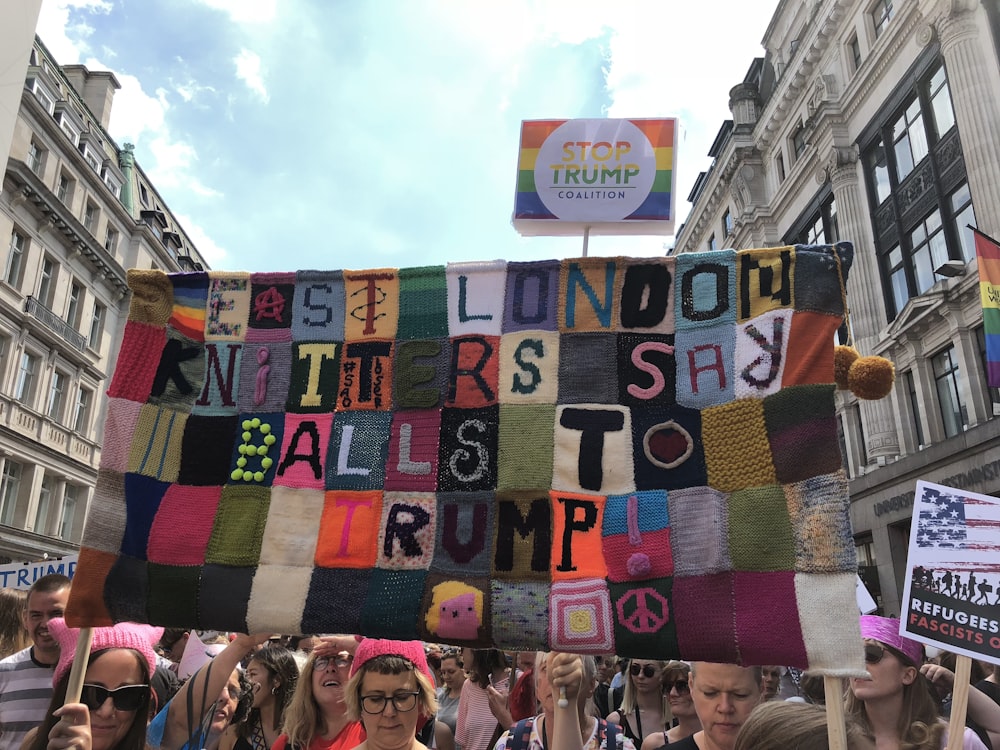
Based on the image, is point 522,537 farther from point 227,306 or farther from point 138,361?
point 138,361

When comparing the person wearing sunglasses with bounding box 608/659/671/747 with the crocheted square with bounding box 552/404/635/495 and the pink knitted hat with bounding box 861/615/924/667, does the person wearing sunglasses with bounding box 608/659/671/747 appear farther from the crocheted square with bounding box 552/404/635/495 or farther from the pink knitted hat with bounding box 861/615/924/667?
the crocheted square with bounding box 552/404/635/495

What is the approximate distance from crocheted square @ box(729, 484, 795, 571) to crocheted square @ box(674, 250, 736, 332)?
668 mm

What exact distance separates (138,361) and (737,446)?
8.04 ft

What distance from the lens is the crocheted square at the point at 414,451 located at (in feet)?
9.95

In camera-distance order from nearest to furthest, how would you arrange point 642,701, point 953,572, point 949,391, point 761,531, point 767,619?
1. point 767,619
2. point 761,531
3. point 953,572
4. point 642,701
5. point 949,391

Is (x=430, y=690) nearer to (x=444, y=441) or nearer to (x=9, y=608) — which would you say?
(x=444, y=441)

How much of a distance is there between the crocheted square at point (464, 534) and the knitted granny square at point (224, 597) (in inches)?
28.5

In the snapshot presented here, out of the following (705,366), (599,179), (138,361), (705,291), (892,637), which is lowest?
(892,637)

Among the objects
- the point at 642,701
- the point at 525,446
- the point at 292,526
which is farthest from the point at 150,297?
the point at 642,701

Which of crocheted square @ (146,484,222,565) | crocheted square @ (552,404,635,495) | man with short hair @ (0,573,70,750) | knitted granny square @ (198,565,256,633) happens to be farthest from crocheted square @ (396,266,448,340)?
man with short hair @ (0,573,70,750)

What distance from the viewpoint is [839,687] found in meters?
2.26

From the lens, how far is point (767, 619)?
2.52 metres

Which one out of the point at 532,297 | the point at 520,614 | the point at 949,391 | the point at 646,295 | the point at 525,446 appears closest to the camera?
the point at 520,614

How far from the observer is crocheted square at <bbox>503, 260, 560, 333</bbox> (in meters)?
3.16
